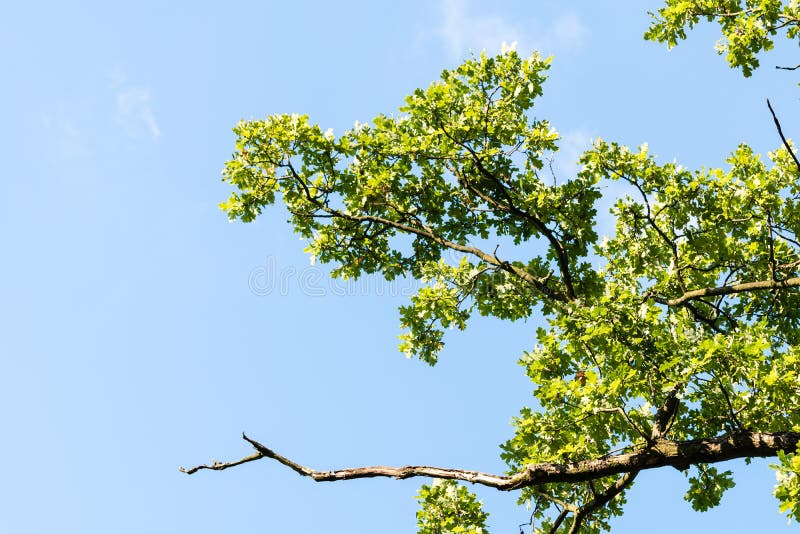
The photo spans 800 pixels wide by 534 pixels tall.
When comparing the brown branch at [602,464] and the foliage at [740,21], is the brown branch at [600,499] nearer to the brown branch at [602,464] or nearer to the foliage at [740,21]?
the brown branch at [602,464]

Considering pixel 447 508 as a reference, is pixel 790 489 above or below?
below

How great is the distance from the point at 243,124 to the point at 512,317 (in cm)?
786

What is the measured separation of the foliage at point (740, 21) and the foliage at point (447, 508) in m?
12.9

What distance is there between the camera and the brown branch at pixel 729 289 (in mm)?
13719

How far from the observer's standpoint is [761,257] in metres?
14.7

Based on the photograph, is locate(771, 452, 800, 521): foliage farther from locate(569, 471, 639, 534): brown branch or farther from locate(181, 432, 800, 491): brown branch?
locate(569, 471, 639, 534): brown branch

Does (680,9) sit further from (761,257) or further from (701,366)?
(701,366)

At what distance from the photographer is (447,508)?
1275cm

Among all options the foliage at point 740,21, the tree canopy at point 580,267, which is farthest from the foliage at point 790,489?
the foliage at point 740,21

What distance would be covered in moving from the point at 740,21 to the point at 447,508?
1411cm

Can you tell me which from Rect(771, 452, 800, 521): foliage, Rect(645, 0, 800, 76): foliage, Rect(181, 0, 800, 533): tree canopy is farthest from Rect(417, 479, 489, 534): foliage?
Rect(645, 0, 800, 76): foliage

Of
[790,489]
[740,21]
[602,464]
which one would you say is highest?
[740,21]

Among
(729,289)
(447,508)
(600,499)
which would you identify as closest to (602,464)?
(600,499)

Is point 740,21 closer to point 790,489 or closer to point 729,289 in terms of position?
point 729,289
